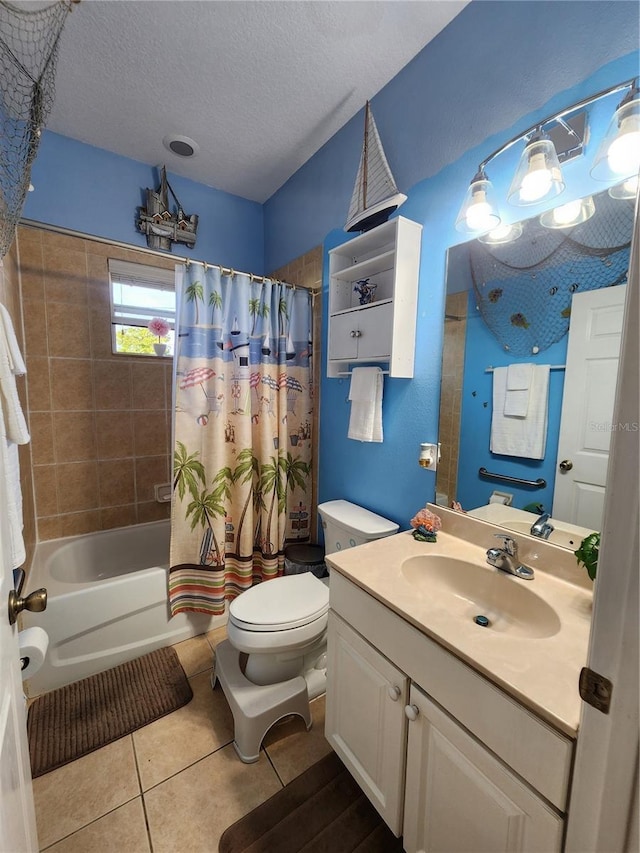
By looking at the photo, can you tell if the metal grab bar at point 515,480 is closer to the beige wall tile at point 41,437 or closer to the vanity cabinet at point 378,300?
the vanity cabinet at point 378,300

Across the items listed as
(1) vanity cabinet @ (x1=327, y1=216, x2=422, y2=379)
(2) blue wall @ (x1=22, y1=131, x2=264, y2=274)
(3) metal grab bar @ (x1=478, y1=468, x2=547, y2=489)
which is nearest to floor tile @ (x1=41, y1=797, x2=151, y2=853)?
(3) metal grab bar @ (x1=478, y1=468, x2=547, y2=489)

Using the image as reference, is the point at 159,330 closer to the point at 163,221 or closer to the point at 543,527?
the point at 163,221

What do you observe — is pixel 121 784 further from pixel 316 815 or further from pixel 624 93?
pixel 624 93

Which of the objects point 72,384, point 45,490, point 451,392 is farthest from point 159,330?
point 451,392

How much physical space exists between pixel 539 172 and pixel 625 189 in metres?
0.22

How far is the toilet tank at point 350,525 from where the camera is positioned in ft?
4.94

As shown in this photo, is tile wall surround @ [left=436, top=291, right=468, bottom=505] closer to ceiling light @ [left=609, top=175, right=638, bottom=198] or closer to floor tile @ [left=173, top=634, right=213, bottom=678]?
ceiling light @ [left=609, top=175, right=638, bottom=198]

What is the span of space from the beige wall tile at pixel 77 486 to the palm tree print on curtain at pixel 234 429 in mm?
808

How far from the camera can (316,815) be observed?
109 centimetres

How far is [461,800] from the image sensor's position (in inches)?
29.3

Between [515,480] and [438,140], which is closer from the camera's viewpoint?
[515,480]

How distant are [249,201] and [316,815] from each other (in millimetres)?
3223

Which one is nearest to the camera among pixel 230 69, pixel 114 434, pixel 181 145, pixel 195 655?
pixel 230 69

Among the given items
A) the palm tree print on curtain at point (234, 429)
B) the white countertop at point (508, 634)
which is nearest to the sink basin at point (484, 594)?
the white countertop at point (508, 634)
